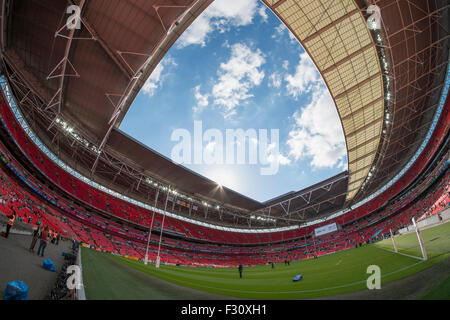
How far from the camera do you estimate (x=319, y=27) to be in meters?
19.3

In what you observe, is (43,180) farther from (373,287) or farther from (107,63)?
(373,287)

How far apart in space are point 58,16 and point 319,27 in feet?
73.0

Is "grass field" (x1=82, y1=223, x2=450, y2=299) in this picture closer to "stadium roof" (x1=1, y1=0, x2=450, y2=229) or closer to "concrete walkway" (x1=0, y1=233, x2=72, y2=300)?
"concrete walkway" (x1=0, y1=233, x2=72, y2=300)

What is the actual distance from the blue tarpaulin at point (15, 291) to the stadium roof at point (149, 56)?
1704 centimetres

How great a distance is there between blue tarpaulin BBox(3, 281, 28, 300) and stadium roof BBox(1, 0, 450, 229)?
17.0m

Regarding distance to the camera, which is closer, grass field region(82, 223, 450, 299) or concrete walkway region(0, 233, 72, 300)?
concrete walkway region(0, 233, 72, 300)

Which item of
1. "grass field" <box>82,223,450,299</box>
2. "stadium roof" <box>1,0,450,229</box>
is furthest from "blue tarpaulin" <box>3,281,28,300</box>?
"stadium roof" <box>1,0,450,229</box>

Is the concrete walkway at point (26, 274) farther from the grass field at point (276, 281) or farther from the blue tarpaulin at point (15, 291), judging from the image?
the grass field at point (276, 281)

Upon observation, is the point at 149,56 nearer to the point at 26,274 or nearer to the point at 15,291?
the point at 26,274

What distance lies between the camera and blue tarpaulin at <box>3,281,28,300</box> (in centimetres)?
407

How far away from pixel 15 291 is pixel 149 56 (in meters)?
17.6

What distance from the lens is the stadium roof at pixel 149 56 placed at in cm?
1659

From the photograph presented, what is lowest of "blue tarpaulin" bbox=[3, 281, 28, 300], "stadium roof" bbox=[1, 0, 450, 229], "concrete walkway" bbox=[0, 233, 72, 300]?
"blue tarpaulin" bbox=[3, 281, 28, 300]

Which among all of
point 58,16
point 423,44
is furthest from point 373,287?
point 423,44
